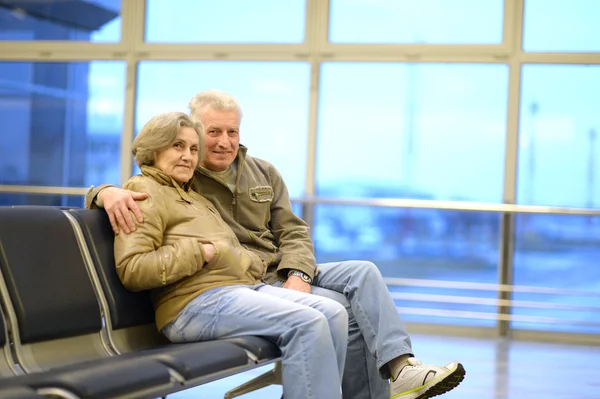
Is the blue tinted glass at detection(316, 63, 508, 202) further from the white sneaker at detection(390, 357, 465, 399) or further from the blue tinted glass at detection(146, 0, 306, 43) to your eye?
the white sneaker at detection(390, 357, 465, 399)

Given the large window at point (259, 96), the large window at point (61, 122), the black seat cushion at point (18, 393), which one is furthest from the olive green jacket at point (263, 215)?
the large window at point (61, 122)

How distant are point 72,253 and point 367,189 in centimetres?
399

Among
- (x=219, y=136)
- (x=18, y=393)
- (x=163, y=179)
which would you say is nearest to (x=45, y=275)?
(x=163, y=179)

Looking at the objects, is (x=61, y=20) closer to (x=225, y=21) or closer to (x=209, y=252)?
(x=225, y=21)

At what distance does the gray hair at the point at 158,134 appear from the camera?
242 centimetres

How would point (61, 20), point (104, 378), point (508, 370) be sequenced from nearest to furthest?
point (104, 378) → point (508, 370) → point (61, 20)

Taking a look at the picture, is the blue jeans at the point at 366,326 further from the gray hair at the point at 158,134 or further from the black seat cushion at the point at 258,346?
the gray hair at the point at 158,134

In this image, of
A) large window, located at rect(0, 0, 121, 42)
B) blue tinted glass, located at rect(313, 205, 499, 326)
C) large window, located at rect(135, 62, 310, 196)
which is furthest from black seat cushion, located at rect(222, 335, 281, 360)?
large window, located at rect(0, 0, 121, 42)

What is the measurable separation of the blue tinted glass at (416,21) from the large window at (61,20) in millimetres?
1871

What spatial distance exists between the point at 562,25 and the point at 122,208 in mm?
4372

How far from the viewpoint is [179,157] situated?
2453 mm

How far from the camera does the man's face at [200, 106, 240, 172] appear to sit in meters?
2.73

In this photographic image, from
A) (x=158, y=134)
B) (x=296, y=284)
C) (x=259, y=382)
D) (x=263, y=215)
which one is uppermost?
(x=158, y=134)

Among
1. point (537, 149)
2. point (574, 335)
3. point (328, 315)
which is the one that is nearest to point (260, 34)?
point (537, 149)
